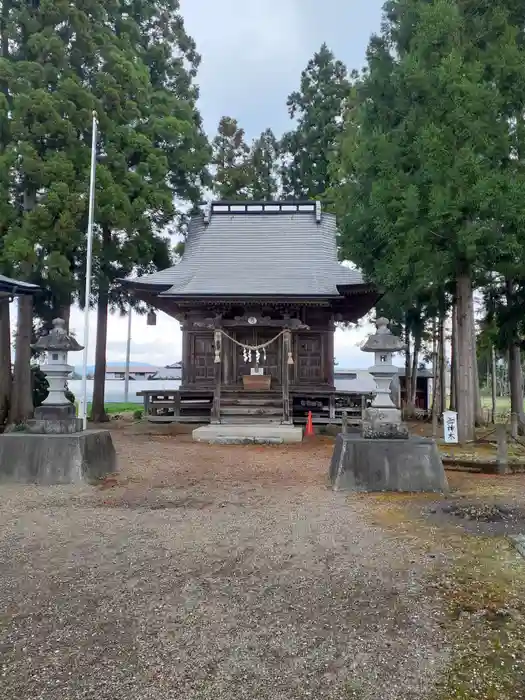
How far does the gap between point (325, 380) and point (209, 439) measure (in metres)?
4.30

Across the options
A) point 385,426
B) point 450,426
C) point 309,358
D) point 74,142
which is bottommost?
point 450,426

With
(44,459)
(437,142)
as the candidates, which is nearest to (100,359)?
(44,459)

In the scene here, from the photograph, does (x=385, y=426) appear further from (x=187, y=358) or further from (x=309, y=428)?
(x=187, y=358)

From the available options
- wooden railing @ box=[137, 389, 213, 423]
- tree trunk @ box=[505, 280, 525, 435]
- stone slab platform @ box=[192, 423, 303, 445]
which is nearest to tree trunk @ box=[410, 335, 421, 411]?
tree trunk @ box=[505, 280, 525, 435]

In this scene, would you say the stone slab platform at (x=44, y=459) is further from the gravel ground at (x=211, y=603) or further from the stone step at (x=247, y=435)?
the stone step at (x=247, y=435)

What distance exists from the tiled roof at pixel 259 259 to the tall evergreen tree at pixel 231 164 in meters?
9.68

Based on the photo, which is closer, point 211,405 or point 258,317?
point 258,317

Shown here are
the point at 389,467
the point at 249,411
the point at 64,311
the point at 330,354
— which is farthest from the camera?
the point at 64,311

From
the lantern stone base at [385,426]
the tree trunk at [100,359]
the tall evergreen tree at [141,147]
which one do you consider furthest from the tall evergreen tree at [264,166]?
the lantern stone base at [385,426]

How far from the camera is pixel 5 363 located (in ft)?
45.4

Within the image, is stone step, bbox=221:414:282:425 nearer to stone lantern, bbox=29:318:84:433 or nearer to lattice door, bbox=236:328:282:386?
lattice door, bbox=236:328:282:386

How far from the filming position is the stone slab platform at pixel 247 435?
12.6 m

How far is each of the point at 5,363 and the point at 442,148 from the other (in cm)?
1187

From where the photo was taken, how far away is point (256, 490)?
721 centimetres
